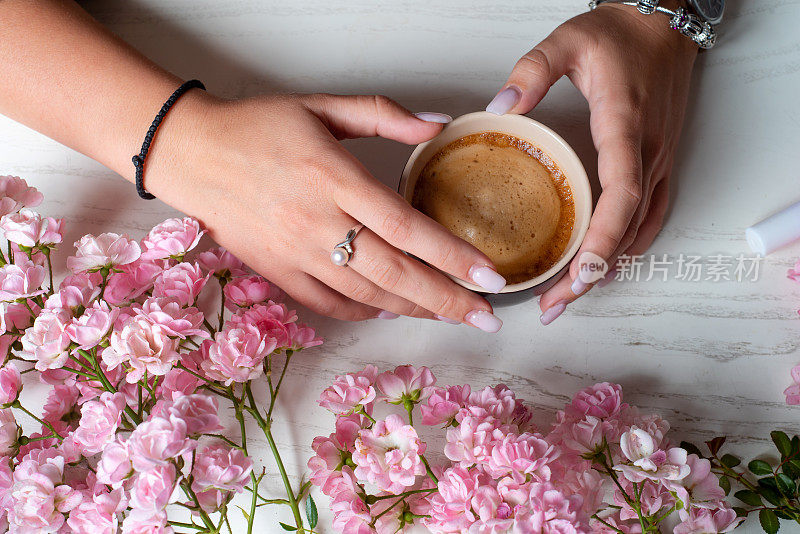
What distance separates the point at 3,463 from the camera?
58 centimetres

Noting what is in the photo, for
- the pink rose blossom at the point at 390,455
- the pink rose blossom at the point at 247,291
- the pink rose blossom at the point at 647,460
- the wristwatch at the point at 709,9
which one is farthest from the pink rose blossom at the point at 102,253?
the wristwatch at the point at 709,9

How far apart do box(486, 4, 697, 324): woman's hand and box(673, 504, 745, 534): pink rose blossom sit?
0.24 metres

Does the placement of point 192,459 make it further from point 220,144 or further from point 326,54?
point 326,54

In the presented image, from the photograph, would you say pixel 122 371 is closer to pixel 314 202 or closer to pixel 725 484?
pixel 314 202

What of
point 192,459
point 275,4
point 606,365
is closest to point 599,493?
point 606,365

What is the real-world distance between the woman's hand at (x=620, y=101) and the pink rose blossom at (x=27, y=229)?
1.61 ft

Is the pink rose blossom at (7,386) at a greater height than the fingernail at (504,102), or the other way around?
the fingernail at (504,102)

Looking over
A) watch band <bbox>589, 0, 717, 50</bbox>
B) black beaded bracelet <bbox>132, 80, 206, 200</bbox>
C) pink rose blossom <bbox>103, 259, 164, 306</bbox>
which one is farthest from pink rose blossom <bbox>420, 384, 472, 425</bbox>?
watch band <bbox>589, 0, 717, 50</bbox>

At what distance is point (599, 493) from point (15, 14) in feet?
2.79

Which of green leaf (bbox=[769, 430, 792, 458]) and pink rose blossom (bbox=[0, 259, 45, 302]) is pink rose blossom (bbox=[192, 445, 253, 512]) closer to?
pink rose blossom (bbox=[0, 259, 45, 302])

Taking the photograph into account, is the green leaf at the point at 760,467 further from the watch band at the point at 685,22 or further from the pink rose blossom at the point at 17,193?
the pink rose blossom at the point at 17,193

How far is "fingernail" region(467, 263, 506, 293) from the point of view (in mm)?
603

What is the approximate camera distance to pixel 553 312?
0.71 m

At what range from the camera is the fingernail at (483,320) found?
2.14 feet
